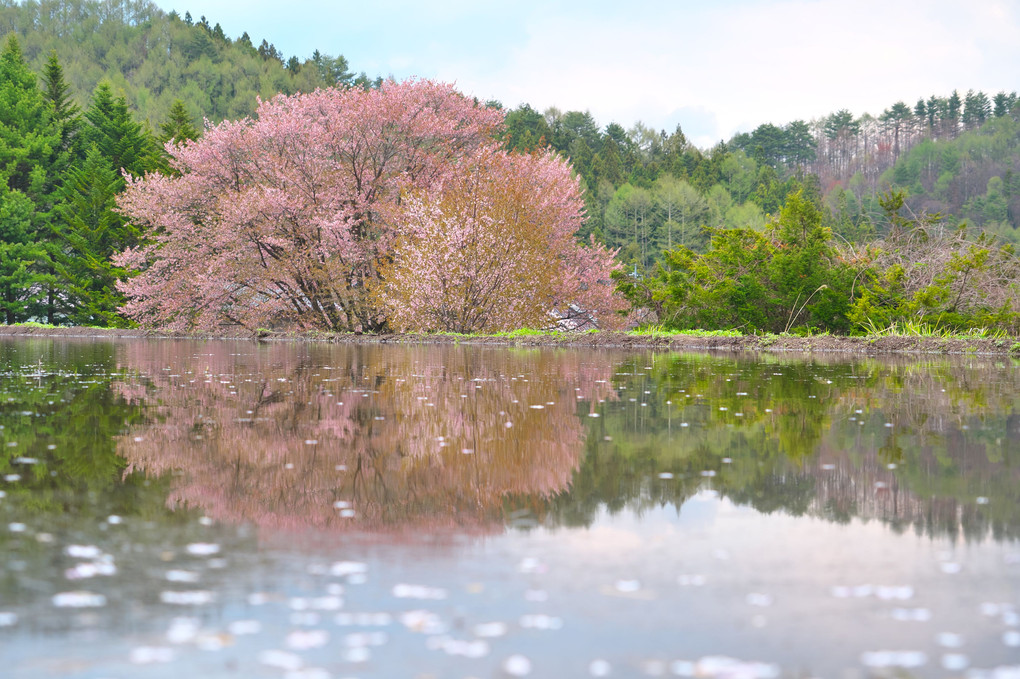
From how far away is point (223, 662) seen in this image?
2.85 m

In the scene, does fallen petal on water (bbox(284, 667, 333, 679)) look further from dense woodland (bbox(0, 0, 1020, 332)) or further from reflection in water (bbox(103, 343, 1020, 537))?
dense woodland (bbox(0, 0, 1020, 332))

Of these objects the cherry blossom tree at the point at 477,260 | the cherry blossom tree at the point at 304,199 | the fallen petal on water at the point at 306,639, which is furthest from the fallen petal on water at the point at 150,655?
the cherry blossom tree at the point at 304,199

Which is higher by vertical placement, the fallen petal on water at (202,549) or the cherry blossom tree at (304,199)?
the cherry blossom tree at (304,199)

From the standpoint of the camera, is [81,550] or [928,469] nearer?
[81,550]

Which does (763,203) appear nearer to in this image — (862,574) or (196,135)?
(196,135)

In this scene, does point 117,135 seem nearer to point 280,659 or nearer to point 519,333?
point 519,333

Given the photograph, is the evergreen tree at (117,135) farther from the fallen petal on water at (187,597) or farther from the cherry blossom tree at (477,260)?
the fallen petal on water at (187,597)

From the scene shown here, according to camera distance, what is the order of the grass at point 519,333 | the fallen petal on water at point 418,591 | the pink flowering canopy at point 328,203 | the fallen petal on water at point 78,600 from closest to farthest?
the fallen petal on water at point 78,600 < the fallen petal on water at point 418,591 < the grass at point 519,333 < the pink flowering canopy at point 328,203

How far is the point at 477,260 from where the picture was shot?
25688mm

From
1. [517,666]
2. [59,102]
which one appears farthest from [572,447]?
[59,102]

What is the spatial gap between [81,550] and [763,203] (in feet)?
313

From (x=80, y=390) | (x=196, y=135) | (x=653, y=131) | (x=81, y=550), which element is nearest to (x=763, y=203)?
(x=653, y=131)

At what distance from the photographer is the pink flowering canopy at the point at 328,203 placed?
30.0 meters

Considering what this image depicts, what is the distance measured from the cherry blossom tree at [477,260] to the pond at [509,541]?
16100 mm
